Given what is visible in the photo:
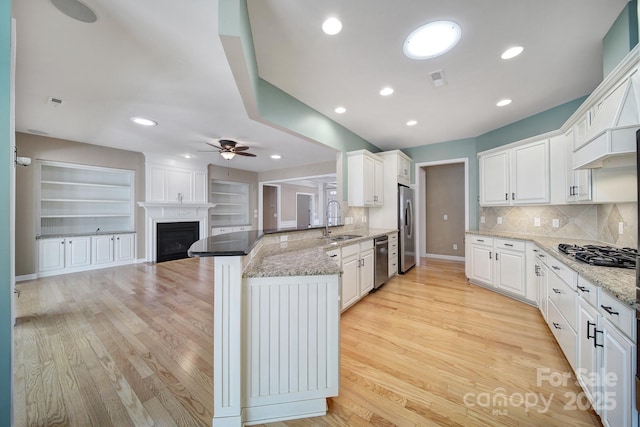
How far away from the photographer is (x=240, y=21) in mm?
1364

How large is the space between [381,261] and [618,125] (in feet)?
8.79

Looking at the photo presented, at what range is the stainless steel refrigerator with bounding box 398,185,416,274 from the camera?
170 inches

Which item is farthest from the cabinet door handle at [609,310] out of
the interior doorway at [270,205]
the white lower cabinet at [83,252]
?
the interior doorway at [270,205]

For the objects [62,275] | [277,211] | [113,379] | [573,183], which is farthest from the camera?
[277,211]

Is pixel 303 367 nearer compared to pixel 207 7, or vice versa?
pixel 303 367

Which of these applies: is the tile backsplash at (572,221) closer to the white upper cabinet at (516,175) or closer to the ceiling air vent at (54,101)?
the white upper cabinet at (516,175)

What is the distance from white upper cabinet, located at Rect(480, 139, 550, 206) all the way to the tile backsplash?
38 centimetres

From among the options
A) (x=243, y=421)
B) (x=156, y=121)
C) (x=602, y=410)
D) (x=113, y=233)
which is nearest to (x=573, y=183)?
(x=602, y=410)

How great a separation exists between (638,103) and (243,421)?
3.03m

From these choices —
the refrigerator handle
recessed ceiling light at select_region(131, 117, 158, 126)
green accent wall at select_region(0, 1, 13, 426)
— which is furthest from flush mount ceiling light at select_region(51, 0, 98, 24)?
the refrigerator handle

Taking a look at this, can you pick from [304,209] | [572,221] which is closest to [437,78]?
[572,221]

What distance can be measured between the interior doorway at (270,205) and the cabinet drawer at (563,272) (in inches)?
320

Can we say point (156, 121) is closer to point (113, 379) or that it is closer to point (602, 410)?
point (113, 379)

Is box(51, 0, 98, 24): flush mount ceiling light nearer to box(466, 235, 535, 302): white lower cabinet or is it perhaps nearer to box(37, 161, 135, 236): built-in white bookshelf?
box(37, 161, 135, 236): built-in white bookshelf
